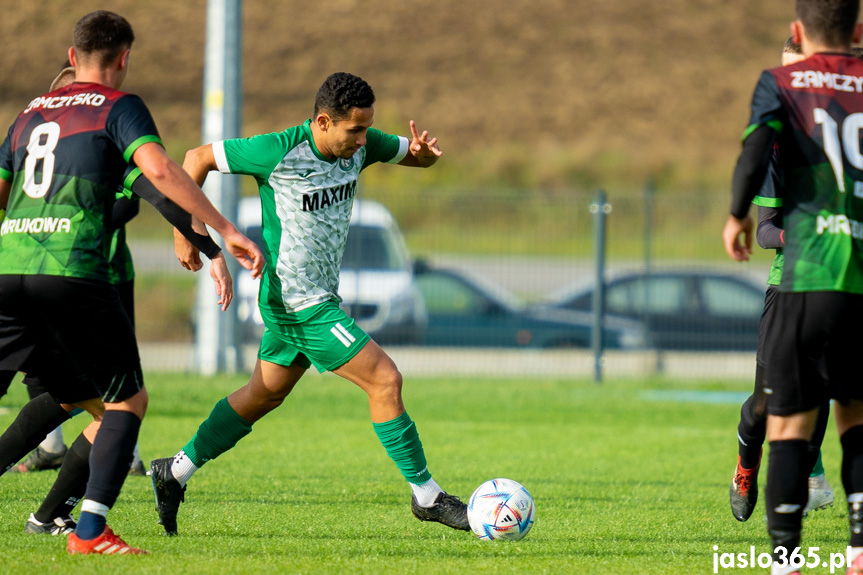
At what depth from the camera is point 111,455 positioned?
473 centimetres

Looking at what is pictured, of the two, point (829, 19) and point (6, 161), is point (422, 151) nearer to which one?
point (6, 161)

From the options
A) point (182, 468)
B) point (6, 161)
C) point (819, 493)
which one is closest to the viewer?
point (6, 161)

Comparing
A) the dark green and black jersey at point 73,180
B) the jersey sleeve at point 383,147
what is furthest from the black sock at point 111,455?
the jersey sleeve at point 383,147

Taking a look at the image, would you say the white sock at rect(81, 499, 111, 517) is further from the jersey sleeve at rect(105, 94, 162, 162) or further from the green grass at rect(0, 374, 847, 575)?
the jersey sleeve at rect(105, 94, 162, 162)

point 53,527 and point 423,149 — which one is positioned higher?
point 423,149

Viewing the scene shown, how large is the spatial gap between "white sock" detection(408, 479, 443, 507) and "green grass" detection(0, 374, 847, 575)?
0.19m

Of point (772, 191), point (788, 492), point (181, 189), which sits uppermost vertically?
point (772, 191)

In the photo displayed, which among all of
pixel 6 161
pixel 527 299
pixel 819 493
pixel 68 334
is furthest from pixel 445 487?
pixel 527 299

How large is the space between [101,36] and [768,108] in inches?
110

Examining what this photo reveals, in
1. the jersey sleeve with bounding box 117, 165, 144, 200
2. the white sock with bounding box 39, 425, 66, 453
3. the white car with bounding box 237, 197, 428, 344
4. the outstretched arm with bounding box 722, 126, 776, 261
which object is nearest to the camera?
the outstretched arm with bounding box 722, 126, 776, 261

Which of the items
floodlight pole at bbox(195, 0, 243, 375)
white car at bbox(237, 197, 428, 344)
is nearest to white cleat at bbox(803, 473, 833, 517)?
white car at bbox(237, 197, 428, 344)

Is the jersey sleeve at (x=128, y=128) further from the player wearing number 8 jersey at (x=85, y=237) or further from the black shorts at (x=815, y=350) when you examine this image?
the black shorts at (x=815, y=350)

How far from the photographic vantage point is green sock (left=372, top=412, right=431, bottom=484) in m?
5.43

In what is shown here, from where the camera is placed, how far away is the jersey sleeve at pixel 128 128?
4574 millimetres
